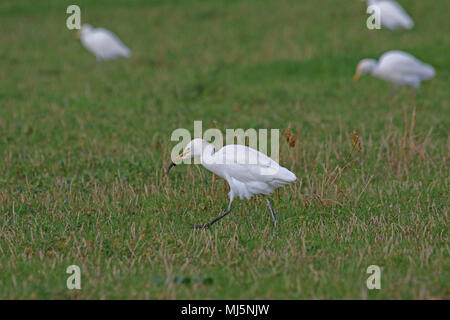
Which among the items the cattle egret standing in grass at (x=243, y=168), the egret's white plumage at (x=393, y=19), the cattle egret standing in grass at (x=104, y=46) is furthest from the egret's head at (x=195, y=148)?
the egret's white plumage at (x=393, y=19)

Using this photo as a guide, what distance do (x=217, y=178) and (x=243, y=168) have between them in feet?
4.89

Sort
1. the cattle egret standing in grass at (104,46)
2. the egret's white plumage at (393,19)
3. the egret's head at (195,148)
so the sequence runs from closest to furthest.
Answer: the egret's head at (195,148)
the cattle egret standing in grass at (104,46)
the egret's white plumage at (393,19)

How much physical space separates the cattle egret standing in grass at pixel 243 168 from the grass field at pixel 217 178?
1.03 feet

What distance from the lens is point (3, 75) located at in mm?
13086

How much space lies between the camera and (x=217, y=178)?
7.23 metres

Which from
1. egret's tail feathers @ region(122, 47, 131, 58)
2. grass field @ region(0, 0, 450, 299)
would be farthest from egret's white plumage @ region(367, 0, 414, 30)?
egret's tail feathers @ region(122, 47, 131, 58)

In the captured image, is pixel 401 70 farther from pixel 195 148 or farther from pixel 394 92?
pixel 195 148

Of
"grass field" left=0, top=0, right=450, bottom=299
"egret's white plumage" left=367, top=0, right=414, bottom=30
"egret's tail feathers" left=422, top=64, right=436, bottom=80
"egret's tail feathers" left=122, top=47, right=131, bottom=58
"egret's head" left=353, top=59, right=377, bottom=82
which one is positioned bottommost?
"grass field" left=0, top=0, right=450, bottom=299

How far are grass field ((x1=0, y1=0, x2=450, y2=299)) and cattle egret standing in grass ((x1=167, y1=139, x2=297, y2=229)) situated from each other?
0.31 m

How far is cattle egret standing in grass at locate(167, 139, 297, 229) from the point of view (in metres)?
5.72

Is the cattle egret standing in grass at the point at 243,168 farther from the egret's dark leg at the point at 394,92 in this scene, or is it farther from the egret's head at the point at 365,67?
the egret's head at the point at 365,67

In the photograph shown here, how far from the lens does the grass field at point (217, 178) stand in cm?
484

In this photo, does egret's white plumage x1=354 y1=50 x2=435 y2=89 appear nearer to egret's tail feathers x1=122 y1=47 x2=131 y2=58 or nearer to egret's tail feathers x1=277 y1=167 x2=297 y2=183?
egret's tail feathers x1=122 y1=47 x2=131 y2=58
